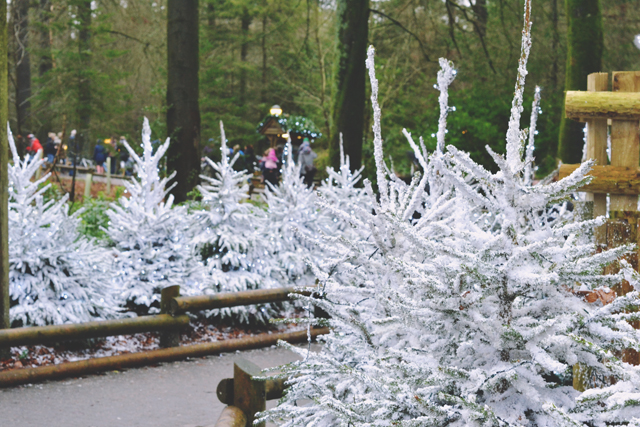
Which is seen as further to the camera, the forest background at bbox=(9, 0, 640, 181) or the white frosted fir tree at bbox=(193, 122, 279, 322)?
the forest background at bbox=(9, 0, 640, 181)

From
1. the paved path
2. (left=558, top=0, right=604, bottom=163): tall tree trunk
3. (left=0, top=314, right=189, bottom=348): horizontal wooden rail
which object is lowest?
the paved path

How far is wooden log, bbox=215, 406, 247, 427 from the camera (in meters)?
3.49

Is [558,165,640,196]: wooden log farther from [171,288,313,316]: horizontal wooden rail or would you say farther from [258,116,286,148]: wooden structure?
[258,116,286,148]: wooden structure

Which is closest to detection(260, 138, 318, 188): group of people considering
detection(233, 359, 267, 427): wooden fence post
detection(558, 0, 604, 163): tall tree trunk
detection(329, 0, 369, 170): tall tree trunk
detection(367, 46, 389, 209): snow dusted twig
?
detection(329, 0, 369, 170): tall tree trunk

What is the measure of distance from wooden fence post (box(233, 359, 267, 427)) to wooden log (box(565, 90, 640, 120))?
2203 mm

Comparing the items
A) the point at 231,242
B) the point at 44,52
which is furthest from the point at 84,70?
the point at 231,242

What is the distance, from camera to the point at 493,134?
19.1 m

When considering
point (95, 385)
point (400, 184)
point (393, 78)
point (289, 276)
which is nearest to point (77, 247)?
point (95, 385)

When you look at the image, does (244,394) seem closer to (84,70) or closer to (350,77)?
(350,77)

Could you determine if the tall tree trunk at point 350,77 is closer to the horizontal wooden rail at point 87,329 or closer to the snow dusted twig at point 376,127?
the horizontal wooden rail at point 87,329

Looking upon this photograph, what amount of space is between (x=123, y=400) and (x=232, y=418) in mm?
2457

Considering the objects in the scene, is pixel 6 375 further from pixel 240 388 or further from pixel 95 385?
pixel 240 388

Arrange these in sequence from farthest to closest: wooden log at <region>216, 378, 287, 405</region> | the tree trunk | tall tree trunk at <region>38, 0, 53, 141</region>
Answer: the tree trunk → tall tree trunk at <region>38, 0, 53, 141</region> → wooden log at <region>216, 378, 287, 405</region>

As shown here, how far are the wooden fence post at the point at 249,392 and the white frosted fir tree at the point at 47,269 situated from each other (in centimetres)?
327
